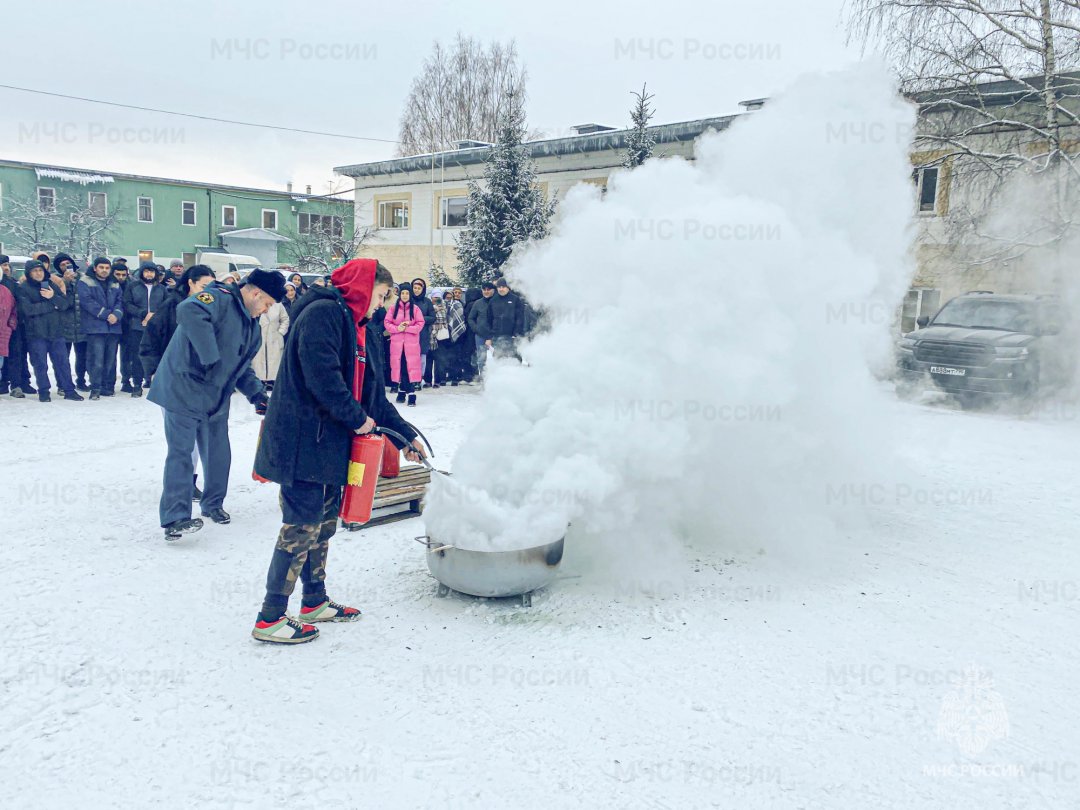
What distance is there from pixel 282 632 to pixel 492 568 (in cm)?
117

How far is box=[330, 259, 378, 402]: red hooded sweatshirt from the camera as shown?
13.7ft

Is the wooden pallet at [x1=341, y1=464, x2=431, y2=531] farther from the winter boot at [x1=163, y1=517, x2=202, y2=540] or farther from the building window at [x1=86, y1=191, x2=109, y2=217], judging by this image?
the building window at [x1=86, y1=191, x2=109, y2=217]

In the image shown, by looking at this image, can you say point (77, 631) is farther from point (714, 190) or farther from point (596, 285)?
point (714, 190)

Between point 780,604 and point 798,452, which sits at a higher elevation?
point 798,452

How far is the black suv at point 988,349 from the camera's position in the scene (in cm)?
1232

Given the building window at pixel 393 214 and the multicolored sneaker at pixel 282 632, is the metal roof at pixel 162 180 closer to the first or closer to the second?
the building window at pixel 393 214

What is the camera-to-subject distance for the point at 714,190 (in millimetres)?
5500

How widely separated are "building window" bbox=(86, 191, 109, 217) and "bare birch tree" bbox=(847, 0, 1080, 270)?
36.5m

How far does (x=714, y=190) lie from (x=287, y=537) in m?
3.70

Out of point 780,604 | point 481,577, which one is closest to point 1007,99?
point 780,604

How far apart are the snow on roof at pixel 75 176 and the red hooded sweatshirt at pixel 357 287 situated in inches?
1617

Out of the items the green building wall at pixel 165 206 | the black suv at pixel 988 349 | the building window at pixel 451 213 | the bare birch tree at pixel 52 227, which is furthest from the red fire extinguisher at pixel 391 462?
the green building wall at pixel 165 206

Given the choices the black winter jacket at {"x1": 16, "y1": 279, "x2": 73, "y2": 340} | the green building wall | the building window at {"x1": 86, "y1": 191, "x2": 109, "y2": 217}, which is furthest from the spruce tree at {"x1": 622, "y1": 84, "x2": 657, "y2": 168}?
the building window at {"x1": 86, "y1": 191, "x2": 109, "y2": 217}

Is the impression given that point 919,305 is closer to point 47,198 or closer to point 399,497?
point 399,497
